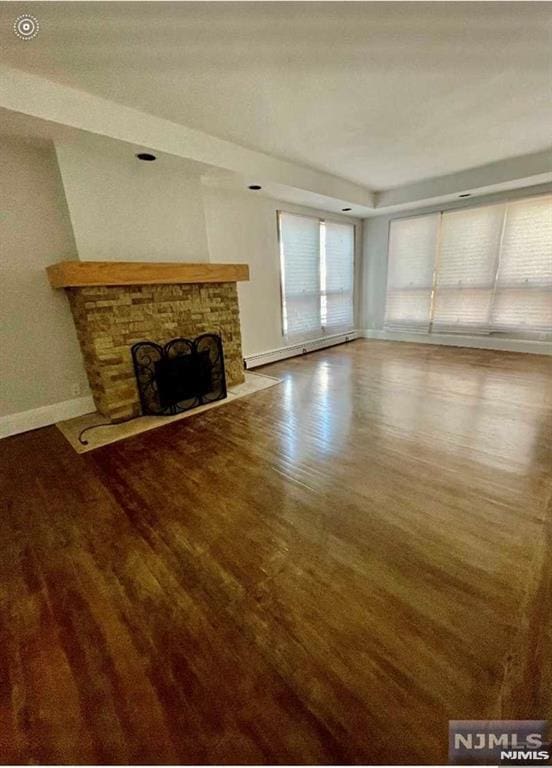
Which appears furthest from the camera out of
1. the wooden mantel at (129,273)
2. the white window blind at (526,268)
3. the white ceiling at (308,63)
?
the white window blind at (526,268)

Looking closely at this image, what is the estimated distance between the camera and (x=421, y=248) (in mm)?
5723

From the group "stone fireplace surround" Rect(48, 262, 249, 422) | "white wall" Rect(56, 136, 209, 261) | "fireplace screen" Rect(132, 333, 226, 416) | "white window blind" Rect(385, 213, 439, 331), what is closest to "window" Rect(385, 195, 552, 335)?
"white window blind" Rect(385, 213, 439, 331)

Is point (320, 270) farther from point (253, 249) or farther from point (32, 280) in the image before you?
point (32, 280)

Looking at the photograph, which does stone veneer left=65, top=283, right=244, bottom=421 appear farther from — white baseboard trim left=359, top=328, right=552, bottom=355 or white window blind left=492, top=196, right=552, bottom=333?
white window blind left=492, top=196, right=552, bottom=333

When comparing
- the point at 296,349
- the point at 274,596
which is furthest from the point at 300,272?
the point at 274,596

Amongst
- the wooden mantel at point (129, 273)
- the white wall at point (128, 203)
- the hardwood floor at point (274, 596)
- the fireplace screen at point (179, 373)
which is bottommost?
the hardwood floor at point (274, 596)

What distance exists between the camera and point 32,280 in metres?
2.78

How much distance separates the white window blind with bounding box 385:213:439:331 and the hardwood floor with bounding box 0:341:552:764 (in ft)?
12.9

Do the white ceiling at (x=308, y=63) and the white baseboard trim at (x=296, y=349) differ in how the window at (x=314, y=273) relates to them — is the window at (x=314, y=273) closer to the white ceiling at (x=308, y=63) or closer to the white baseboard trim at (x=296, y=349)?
the white baseboard trim at (x=296, y=349)

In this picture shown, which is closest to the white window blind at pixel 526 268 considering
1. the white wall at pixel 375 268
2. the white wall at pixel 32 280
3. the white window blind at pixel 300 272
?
the white wall at pixel 375 268

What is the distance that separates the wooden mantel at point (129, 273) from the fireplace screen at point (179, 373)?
611mm

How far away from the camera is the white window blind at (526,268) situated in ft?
14.8

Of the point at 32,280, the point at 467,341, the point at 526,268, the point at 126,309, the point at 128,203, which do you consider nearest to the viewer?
the point at 32,280

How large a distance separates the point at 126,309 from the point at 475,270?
5.40m
